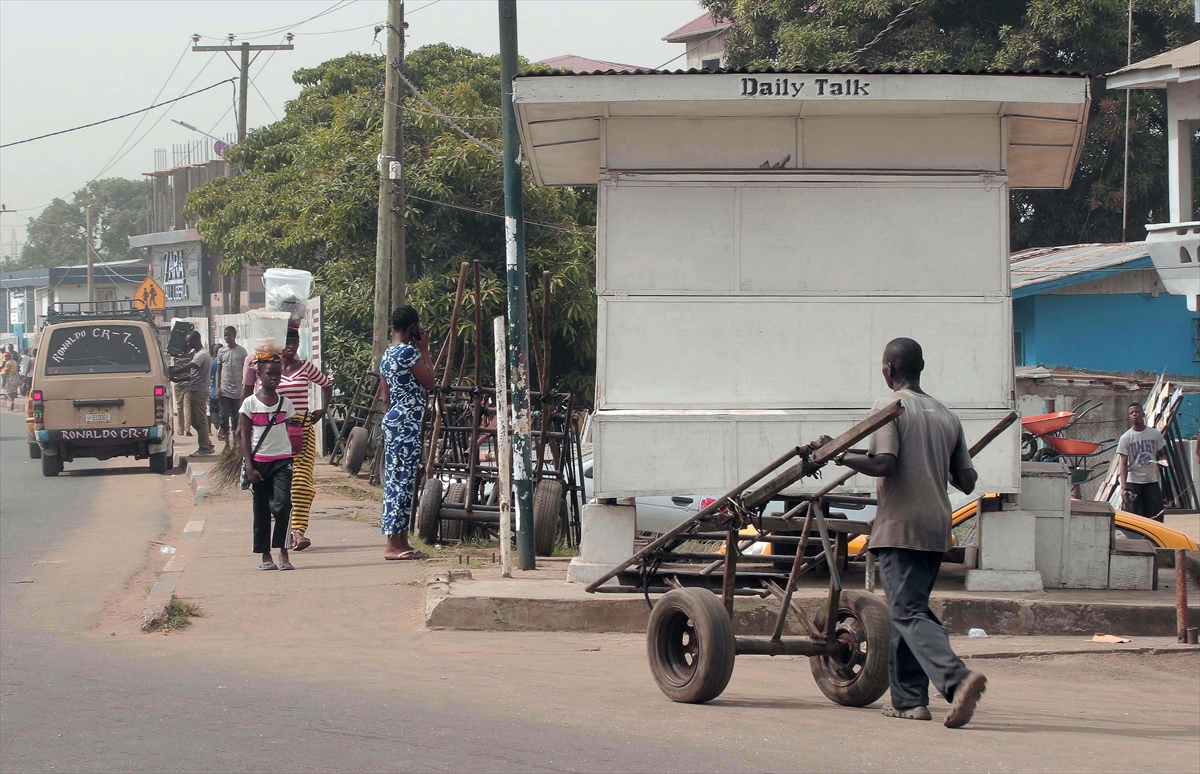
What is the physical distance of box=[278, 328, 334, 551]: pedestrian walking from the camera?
9.95 m

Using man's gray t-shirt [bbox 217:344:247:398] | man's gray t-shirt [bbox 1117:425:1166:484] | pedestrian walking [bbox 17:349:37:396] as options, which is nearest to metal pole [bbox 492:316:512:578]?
man's gray t-shirt [bbox 1117:425:1166:484]

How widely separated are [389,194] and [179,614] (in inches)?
421

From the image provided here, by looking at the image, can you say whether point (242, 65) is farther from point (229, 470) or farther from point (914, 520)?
point (914, 520)

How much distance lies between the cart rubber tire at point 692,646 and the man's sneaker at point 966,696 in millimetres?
492

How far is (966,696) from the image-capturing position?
4898 millimetres

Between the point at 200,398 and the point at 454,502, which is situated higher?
the point at 200,398

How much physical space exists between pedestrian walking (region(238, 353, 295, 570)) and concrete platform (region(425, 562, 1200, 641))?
6.70ft

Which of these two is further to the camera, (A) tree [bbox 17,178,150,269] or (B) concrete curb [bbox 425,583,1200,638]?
(A) tree [bbox 17,178,150,269]

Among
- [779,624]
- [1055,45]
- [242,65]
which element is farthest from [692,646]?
[242,65]

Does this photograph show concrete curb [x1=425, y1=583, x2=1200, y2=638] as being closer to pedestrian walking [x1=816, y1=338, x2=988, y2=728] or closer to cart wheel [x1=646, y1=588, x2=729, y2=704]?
cart wheel [x1=646, y1=588, x2=729, y2=704]

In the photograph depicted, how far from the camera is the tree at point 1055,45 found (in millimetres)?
21906

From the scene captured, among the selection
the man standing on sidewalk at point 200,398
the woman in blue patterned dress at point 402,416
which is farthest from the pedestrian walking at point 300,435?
the man standing on sidewalk at point 200,398

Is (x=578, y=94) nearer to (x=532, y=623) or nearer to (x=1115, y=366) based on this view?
(x=532, y=623)

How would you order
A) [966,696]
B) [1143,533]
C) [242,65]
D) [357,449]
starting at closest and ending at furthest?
[966,696], [1143,533], [357,449], [242,65]
